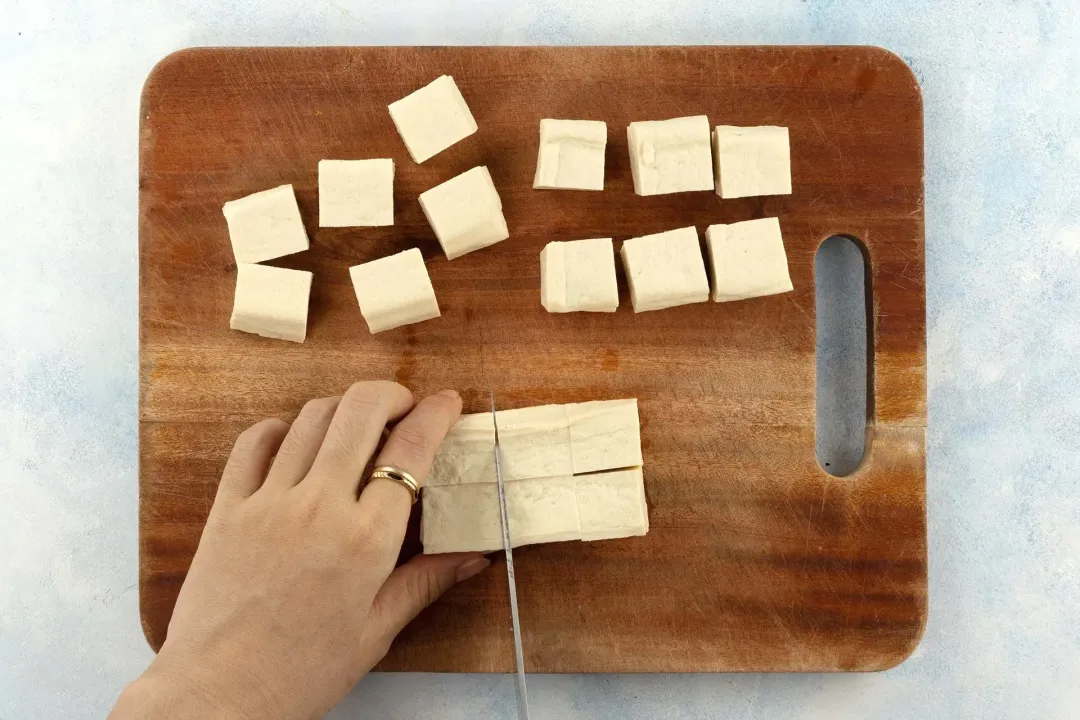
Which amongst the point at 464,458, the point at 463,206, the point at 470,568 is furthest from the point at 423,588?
the point at 463,206

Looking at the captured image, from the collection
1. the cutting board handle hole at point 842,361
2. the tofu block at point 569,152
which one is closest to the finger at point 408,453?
the tofu block at point 569,152

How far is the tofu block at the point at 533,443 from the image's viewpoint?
2475 millimetres

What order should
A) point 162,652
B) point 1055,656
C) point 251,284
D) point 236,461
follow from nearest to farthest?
point 162,652
point 236,461
point 251,284
point 1055,656

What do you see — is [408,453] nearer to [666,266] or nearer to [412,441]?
[412,441]

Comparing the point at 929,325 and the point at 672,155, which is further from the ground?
the point at 672,155

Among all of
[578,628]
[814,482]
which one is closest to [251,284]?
[578,628]

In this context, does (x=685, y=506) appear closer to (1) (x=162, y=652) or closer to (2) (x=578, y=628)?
(2) (x=578, y=628)

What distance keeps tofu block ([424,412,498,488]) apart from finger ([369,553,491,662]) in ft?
0.88

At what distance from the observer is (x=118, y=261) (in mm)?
2840

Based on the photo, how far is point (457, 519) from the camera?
2.46 m

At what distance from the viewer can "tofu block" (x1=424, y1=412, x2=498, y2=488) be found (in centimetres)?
246

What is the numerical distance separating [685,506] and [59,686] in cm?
235

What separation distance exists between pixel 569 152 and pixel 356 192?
711mm

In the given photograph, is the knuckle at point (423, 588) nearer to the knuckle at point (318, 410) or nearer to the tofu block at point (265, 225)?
the knuckle at point (318, 410)
